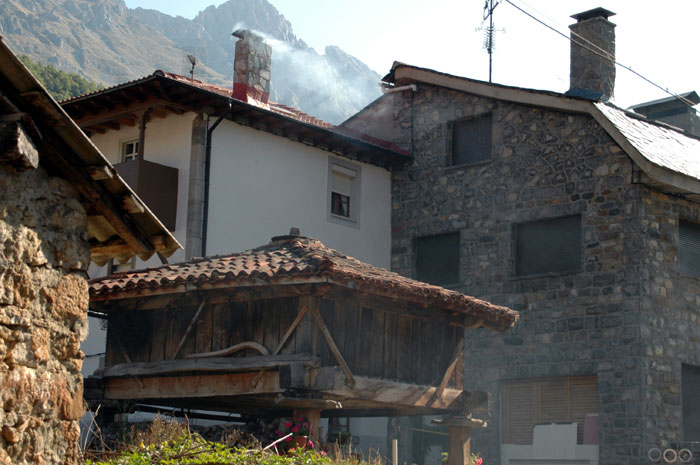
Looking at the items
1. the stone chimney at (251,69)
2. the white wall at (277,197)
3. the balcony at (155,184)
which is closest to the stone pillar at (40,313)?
the balcony at (155,184)

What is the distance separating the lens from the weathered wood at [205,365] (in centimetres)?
1082

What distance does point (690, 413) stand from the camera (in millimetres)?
15797

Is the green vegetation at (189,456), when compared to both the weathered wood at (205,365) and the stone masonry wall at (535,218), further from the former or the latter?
the stone masonry wall at (535,218)

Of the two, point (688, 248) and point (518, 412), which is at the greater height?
point (688, 248)

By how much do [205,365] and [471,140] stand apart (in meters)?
8.68

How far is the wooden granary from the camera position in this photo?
10.8 metres

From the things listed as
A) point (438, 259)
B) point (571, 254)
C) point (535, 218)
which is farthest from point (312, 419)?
point (438, 259)

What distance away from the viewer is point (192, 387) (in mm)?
11562

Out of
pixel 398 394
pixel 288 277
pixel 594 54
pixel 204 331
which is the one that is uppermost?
pixel 594 54

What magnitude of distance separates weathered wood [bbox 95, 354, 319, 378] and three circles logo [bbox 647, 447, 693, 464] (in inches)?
257

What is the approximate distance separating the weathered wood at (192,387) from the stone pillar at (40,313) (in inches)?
173

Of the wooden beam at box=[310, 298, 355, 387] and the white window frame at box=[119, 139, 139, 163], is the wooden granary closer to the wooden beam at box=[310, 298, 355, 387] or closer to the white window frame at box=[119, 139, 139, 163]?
the wooden beam at box=[310, 298, 355, 387]

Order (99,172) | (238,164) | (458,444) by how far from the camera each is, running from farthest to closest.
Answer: (238,164)
(458,444)
(99,172)

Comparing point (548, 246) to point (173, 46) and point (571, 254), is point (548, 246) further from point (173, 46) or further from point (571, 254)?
point (173, 46)
